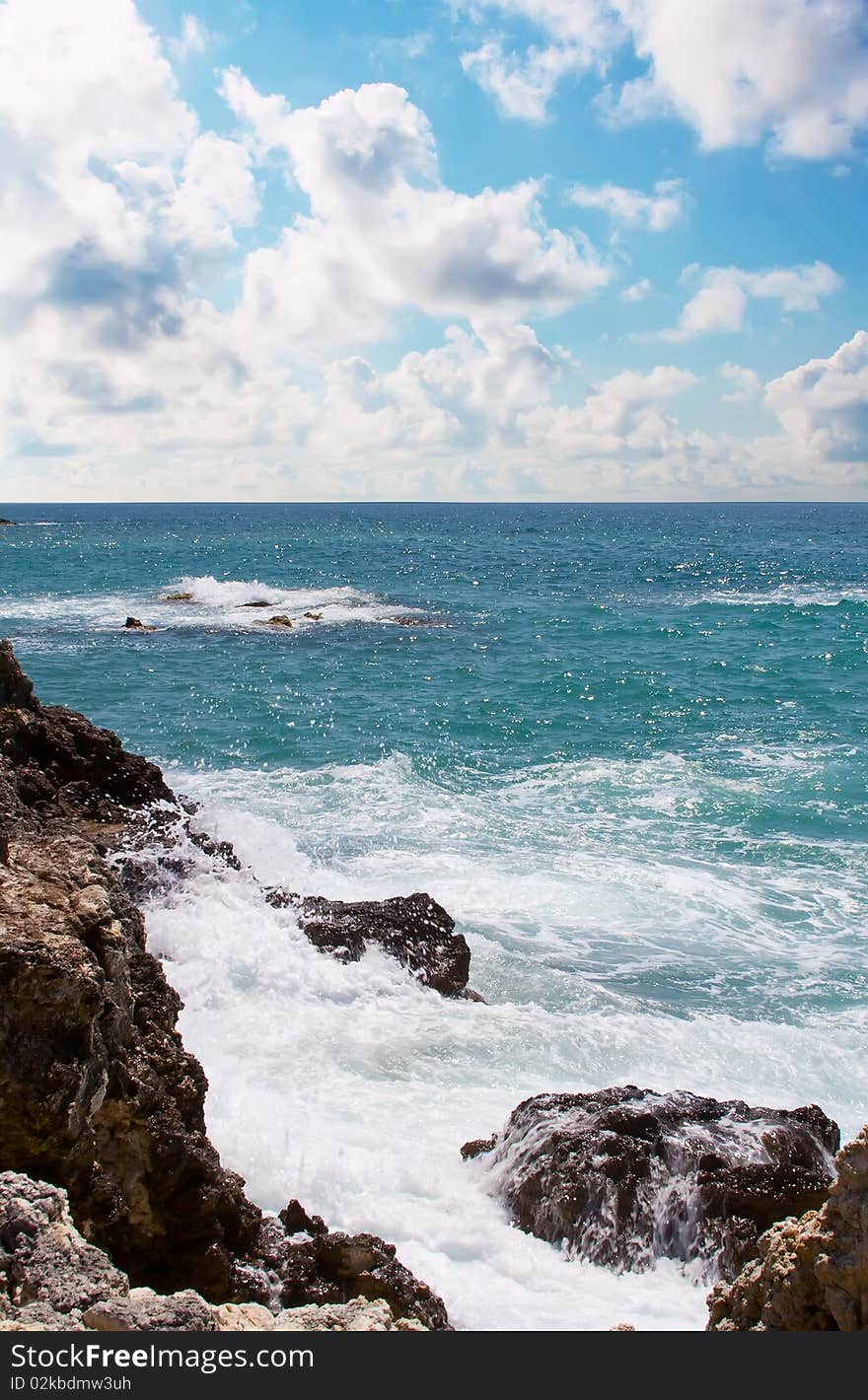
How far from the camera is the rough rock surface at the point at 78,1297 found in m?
3.94

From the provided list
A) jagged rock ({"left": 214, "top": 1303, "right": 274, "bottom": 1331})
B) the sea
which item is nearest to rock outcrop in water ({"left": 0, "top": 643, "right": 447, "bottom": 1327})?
the sea

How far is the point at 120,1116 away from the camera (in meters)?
5.88

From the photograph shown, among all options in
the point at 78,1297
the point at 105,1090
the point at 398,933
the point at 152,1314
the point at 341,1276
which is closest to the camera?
the point at 152,1314

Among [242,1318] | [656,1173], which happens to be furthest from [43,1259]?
[656,1173]

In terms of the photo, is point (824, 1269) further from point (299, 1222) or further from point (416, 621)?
point (416, 621)

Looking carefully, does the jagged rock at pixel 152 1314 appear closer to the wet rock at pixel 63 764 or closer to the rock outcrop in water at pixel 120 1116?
the rock outcrop in water at pixel 120 1116

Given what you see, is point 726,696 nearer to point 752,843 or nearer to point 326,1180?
point 752,843

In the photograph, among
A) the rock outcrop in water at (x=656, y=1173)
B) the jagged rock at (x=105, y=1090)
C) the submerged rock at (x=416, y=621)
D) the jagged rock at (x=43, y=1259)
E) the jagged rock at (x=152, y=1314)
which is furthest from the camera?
the submerged rock at (x=416, y=621)

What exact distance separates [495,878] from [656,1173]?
8190 millimetres

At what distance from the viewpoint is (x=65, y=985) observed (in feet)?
17.9

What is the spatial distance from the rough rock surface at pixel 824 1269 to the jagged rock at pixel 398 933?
23.2ft

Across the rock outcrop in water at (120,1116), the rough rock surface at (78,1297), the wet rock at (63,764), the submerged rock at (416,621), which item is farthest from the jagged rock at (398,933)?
the submerged rock at (416,621)

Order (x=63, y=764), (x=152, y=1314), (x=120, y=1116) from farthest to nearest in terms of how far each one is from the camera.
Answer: (x=63, y=764) < (x=120, y=1116) < (x=152, y=1314)

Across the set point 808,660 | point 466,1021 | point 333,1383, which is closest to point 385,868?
point 466,1021
